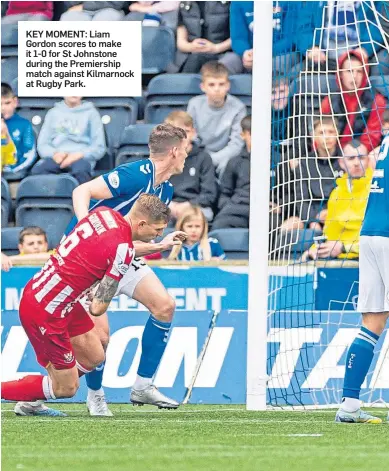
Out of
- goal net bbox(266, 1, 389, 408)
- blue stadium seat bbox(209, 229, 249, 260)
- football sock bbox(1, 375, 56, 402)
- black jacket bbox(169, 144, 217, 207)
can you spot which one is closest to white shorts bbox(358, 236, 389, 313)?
goal net bbox(266, 1, 389, 408)

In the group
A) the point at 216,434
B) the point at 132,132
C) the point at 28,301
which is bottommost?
the point at 216,434

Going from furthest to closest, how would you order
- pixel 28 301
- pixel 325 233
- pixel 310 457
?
pixel 325 233, pixel 28 301, pixel 310 457

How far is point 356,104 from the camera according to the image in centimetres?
1126

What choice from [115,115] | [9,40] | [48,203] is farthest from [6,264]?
[9,40]

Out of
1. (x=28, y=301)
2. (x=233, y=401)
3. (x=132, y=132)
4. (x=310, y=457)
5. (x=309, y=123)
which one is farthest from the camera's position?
(x=132, y=132)

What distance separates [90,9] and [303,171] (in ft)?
10.6

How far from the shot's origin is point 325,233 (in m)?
10.4

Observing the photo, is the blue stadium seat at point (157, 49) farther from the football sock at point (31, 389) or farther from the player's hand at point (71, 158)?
the football sock at point (31, 389)

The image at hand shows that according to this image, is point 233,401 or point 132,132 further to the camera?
point 132,132

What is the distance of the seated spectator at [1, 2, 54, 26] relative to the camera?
1266 centimetres

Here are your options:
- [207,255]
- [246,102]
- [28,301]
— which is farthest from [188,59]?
[28,301]

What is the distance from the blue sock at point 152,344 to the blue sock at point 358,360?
4.34 ft

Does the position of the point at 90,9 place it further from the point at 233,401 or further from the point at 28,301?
the point at 28,301

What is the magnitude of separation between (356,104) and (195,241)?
2018 millimetres
